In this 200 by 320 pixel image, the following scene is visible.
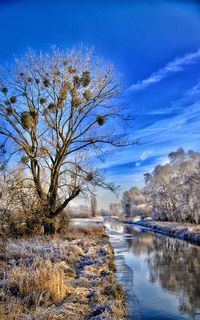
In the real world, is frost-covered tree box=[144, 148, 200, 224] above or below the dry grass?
above

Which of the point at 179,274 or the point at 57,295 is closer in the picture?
the point at 57,295

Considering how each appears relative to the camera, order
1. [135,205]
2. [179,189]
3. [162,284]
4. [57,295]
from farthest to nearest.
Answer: [135,205] → [179,189] → [162,284] → [57,295]

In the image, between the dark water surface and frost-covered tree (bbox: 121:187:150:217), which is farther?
frost-covered tree (bbox: 121:187:150:217)

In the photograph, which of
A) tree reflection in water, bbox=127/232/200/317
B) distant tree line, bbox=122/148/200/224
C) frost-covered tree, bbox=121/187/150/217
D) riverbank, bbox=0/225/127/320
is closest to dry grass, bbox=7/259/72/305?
riverbank, bbox=0/225/127/320

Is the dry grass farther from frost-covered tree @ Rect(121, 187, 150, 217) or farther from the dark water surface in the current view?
frost-covered tree @ Rect(121, 187, 150, 217)

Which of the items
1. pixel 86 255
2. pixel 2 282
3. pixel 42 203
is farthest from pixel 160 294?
pixel 42 203

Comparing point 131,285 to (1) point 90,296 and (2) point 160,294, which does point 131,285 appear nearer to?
(2) point 160,294

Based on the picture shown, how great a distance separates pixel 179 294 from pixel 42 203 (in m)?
8.10

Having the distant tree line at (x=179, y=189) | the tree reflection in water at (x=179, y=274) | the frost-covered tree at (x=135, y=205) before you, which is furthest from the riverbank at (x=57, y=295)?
the frost-covered tree at (x=135, y=205)

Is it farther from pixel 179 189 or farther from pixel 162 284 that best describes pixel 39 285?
pixel 179 189

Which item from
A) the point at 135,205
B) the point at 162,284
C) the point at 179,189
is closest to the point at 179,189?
the point at 179,189

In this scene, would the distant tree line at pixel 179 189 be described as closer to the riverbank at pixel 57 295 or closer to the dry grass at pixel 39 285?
the riverbank at pixel 57 295

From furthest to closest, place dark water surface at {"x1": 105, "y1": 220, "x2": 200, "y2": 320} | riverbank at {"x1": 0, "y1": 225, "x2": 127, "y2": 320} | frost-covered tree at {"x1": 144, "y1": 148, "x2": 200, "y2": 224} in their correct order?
frost-covered tree at {"x1": 144, "y1": 148, "x2": 200, "y2": 224}, dark water surface at {"x1": 105, "y1": 220, "x2": 200, "y2": 320}, riverbank at {"x1": 0, "y1": 225, "x2": 127, "y2": 320}

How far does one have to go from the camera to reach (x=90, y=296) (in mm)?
7047
